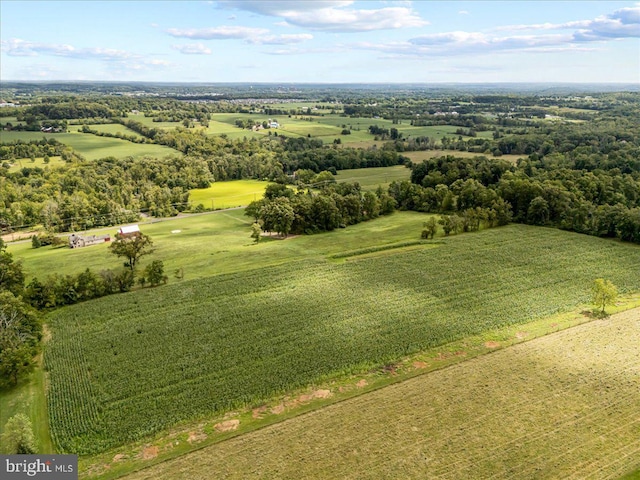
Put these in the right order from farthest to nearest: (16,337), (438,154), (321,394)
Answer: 1. (438,154)
2. (16,337)
3. (321,394)

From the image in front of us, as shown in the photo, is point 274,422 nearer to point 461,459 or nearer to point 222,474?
point 222,474

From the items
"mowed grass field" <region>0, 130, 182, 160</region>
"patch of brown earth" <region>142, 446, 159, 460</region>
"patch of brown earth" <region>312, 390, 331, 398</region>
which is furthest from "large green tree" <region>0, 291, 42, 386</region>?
"mowed grass field" <region>0, 130, 182, 160</region>

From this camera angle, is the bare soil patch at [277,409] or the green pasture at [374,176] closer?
the bare soil patch at [277,409]

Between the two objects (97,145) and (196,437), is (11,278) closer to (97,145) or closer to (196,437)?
(196,437)

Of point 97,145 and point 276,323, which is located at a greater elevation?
point 97,145

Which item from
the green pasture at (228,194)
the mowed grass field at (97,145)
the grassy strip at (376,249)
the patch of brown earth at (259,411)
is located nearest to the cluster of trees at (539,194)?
the grassy strip at (376,249)

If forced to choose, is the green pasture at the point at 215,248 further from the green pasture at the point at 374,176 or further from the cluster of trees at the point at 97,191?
the green pasture at the point at 374,176

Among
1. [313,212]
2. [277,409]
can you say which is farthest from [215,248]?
[277,409]
